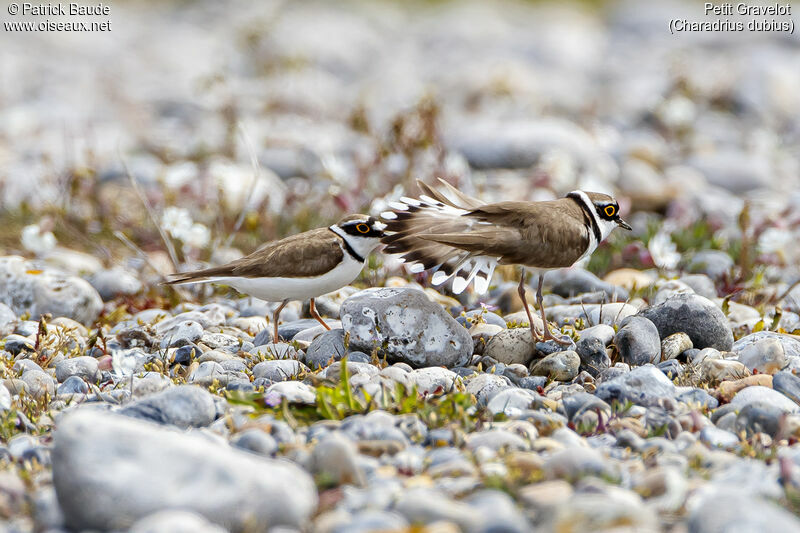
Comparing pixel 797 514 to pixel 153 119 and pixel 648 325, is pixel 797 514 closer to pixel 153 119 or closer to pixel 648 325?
pixel 648 325

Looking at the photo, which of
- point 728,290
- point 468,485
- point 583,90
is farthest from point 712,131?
point 468,485

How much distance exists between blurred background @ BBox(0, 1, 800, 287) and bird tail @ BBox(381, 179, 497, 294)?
213 cm

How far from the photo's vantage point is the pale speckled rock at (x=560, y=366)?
17.0 feet

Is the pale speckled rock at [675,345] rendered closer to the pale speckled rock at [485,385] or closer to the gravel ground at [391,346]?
the gravel ground at [391,346]

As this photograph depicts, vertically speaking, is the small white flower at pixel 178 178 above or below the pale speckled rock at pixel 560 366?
above

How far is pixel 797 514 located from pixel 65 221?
7.18 m

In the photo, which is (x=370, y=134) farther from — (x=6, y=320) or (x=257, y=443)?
(x=257, y=443)

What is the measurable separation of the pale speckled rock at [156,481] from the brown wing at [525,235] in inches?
83.9

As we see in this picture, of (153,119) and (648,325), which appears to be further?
(153,119)

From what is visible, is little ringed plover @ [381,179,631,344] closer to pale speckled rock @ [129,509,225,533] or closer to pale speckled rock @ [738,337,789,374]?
pale speckled rock @ [738,337,789,374]

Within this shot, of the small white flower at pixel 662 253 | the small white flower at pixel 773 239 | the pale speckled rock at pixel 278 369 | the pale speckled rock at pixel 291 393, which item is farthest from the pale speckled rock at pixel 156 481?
the small white flower at pixel 773 239

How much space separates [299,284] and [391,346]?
0.74m

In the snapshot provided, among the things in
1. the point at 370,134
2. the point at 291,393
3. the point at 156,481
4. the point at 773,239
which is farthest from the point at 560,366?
the point at 370,134

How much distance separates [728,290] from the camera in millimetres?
7336
